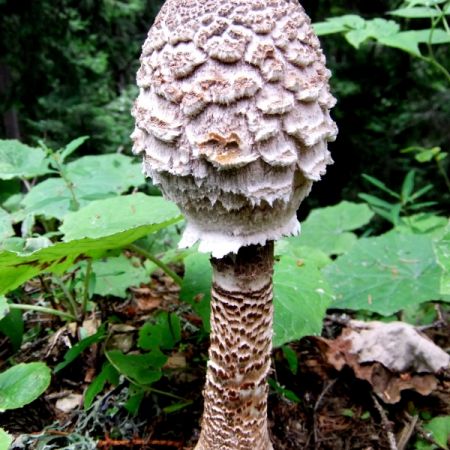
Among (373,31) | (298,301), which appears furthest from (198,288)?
(373,31)

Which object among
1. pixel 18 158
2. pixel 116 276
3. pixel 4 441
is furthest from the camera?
pixel 18 158

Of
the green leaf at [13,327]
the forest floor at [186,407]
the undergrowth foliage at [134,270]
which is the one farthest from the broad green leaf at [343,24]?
the green leaf at [13,327]

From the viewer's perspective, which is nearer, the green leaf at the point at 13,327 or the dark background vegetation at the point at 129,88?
the green leaf at the point at 13,327

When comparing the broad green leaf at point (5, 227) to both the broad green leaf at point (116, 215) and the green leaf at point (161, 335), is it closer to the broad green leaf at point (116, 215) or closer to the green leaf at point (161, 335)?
the broad green leaf at point (116, 215)

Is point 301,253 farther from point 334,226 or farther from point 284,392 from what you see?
point 334,226

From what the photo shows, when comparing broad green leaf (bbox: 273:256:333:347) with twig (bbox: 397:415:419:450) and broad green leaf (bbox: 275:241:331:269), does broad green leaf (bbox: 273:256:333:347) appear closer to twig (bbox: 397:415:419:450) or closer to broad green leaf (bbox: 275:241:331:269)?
broad green leaf (bbox: 275:241:331:269)

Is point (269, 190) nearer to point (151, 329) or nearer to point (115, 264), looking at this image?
point (151, 329)
